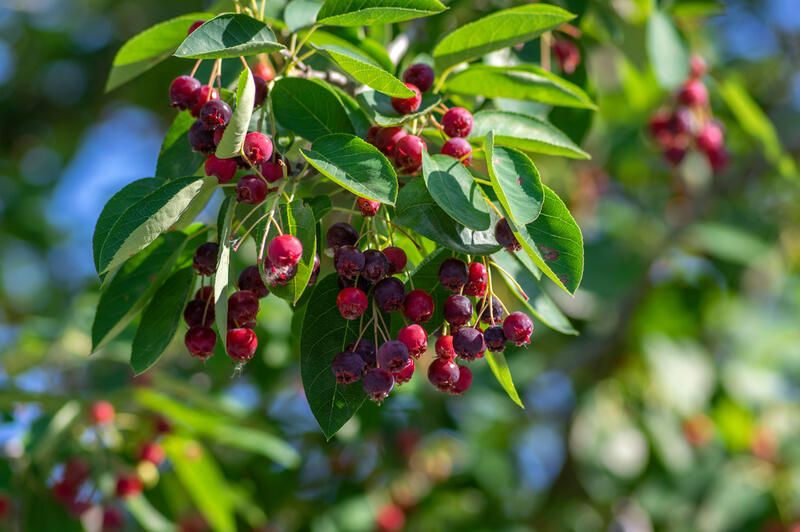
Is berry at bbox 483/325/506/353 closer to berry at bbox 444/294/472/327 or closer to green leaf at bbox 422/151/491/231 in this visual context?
berry at bbox 444/294/472/327

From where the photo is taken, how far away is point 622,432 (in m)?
3.48

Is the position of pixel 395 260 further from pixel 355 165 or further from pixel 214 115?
pixel 214 115

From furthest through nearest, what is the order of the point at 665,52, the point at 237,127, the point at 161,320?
the point at 665,52 < the point at 161,320 < the point at 237,127

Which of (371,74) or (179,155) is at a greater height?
(371,74)

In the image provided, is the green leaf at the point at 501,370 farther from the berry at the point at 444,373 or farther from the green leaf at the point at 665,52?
the green leaf at the point at 665,52

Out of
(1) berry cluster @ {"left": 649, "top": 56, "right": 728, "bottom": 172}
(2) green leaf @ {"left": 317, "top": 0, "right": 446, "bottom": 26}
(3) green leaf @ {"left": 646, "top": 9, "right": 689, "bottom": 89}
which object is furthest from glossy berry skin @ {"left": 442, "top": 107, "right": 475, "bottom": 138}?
(1) berry cluster @ {"left": 649, "top": 56, "right": 728, "bottom": 172}

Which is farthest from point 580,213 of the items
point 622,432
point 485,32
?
point 485,32

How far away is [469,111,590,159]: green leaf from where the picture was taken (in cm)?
138

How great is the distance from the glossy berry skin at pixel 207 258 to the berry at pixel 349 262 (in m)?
0.18

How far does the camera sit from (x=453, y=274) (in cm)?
123

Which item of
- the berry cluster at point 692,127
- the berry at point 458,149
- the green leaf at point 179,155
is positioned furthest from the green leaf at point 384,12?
the berry cluster at point 692,127

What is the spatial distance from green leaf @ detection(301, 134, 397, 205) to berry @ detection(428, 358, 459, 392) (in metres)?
0.27

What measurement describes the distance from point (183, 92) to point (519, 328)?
1.88ft

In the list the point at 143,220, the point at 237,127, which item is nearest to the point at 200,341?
the point at 143,220
